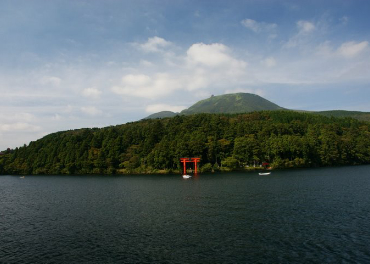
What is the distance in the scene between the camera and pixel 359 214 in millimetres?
29125

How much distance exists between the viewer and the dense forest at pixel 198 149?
110 m

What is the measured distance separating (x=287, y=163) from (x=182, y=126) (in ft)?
191

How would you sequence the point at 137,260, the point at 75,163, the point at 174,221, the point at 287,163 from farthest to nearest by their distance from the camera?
1. the point at 75,163
2. the point at 287,163
3. the point at 174,221
4. the point at 137,260

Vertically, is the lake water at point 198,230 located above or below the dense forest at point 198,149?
below

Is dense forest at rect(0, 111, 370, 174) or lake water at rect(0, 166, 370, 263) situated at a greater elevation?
dense forest at rect(0, 111, 370, 174)

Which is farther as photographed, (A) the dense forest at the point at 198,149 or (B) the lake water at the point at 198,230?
(A) the dense forest at the point at 198,149

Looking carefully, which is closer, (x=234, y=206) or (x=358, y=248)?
(x=358, y=248)

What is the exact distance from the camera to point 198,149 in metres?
110

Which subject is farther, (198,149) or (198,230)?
(198,149)

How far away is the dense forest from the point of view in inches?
4333

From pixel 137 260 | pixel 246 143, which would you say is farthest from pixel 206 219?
pixel 246 143

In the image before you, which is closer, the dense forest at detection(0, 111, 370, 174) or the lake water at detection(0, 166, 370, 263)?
the lake water at detection(0, 166, 370, 263)

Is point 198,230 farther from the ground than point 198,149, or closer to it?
closer to it

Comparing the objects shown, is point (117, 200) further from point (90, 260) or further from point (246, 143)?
point (246, 143)
